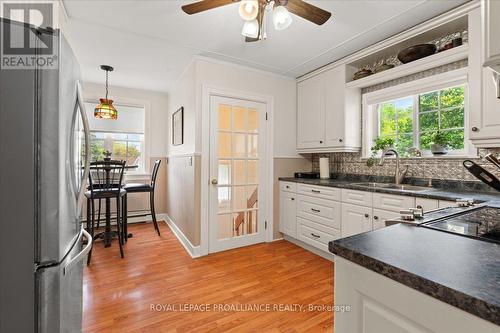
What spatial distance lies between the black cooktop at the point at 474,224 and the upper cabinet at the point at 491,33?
0.54 metres

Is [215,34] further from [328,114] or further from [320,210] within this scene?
[320,210]

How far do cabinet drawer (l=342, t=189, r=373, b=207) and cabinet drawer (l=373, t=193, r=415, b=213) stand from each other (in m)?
0.06

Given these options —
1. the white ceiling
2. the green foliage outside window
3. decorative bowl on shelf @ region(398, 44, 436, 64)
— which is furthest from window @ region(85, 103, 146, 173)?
decorative bowl on shelf @ region(398, 44, 436, 64)

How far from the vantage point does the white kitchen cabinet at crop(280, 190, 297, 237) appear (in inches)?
123

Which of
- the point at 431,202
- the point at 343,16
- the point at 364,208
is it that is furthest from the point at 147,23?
the point at 431,202

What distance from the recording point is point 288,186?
3.26m

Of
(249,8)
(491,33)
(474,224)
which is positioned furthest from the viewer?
(249,8)

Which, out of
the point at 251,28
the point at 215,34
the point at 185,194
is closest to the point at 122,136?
the point at 185,194

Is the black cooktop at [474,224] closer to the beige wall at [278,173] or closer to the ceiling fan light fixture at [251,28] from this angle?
the ceiling fan light fixture at [251,28]

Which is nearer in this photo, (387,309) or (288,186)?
(387,309)

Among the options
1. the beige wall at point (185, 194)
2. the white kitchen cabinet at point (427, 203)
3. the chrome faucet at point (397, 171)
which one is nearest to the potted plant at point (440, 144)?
the chrome faucet at point (397, 171)

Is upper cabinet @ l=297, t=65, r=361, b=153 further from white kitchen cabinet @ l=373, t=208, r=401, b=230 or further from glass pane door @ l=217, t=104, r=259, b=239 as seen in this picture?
white kitchen cabinet @ l=373, t=208, r=401, b=230

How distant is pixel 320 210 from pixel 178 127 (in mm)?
2423

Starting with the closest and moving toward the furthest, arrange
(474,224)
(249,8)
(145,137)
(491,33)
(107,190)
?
(491,33) → (474,224) → (249,8) → (107,190) → (145,137)
